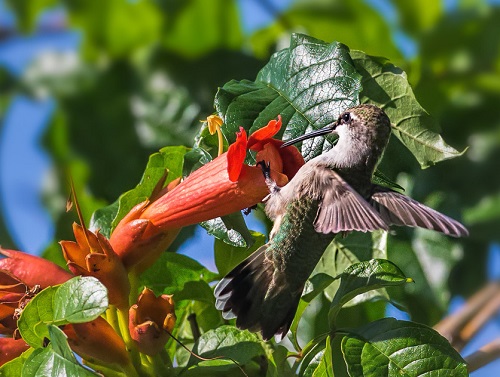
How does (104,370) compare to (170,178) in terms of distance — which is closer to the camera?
(104,370)

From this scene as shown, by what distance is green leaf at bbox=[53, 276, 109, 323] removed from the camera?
83.0 inches

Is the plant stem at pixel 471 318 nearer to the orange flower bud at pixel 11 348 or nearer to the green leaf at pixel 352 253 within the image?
the green leaf at pixel 352 253

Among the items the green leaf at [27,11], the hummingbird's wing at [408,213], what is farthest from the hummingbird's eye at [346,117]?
the green leaf at [27,11]

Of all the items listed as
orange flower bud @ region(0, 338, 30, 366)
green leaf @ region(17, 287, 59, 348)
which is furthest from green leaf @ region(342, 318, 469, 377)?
orange flower bud @ region(0, 338, 30, 366)

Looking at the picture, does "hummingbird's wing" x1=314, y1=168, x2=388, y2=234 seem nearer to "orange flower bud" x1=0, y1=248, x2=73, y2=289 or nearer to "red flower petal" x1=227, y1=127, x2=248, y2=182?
"red flower petal" x1=227, y1=127, x2=248, y2=182

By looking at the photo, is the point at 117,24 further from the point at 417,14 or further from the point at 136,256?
the point at 136,256

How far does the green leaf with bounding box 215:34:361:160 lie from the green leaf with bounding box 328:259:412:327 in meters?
0.36

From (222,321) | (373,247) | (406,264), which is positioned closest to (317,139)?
(373,247)

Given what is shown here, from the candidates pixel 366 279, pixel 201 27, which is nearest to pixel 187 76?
pixel 201 27

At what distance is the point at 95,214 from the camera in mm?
2908

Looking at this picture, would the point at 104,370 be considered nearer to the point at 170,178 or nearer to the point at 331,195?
the point at 170,178

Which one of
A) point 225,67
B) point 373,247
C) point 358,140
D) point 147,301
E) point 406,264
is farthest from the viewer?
point 225,67

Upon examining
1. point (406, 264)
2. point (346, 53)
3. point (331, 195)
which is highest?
point (346, 53)

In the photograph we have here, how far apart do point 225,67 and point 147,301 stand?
1823mm
